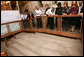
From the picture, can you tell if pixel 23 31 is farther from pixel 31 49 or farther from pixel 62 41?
pixel 62 41

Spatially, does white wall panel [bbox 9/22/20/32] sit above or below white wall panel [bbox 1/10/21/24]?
below

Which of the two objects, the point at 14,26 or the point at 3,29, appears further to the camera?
the point at 14,26

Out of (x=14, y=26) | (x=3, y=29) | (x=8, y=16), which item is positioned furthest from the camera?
(x=8, y=16)

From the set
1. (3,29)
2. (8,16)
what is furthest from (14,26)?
(8,16)

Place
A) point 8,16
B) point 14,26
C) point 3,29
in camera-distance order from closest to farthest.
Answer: point 3,29 < point 14,26 < point 8,16

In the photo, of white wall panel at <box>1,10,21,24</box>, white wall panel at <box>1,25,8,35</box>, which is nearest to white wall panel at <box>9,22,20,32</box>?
white wall panel at <box>1,25,8,35</box>

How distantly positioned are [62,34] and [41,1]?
3.78 m

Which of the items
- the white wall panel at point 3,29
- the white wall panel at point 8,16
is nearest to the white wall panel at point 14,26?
the white wall panel at point 3,29

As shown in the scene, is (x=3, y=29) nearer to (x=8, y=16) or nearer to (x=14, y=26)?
(x=14, y=26)

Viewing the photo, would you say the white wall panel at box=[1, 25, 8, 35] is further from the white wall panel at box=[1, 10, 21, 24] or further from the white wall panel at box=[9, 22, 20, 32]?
the white wall panel at box=[1, 10, 21, 24]

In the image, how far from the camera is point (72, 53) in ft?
7.41

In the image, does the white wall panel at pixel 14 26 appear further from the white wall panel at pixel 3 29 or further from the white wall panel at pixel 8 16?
the white wall panel at pixel 8 16

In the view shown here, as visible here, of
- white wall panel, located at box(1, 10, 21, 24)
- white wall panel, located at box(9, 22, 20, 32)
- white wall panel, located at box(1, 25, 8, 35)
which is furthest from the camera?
white wall panel, located at box(1, 10, 21, 24)

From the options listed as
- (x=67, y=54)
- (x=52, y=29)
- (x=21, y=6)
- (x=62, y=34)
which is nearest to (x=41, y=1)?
(x=21, y=6)
